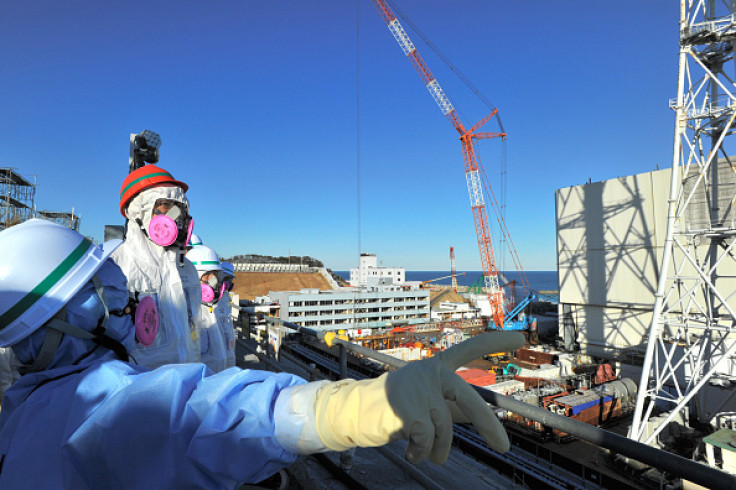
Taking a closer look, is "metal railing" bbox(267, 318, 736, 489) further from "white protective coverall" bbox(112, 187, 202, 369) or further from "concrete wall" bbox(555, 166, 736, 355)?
"concrete wall" bbox(555, 166, 736, 355)

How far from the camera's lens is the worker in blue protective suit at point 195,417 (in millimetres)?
1121

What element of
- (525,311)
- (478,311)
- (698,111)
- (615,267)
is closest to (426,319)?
(478,311)

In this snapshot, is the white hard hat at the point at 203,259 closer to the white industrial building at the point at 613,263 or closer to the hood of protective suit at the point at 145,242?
the hood of protective suit at the point at 145,242

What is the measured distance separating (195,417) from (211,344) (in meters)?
4.13

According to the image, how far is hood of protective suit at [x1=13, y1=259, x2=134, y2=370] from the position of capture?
1.50 meters

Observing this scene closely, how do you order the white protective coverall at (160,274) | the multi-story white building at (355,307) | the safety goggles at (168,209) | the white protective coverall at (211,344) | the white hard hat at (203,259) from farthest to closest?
the multi-story white building at (355,307) < the white hard hat at (203,259) < the white protective coverall at (211,344) < the safety goggles at (168,209) < the white protective coverall at (160,274)

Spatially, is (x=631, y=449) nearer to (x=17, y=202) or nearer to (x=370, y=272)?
(x=17, y=202)

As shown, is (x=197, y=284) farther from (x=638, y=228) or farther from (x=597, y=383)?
(x=638, y=228)

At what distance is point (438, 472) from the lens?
9.41 ft

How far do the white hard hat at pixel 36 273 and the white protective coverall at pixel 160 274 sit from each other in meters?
1.70

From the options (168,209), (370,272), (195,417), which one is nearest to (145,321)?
(168,209)

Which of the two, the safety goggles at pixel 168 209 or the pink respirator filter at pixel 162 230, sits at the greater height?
the safety goggles at pixel 168 209

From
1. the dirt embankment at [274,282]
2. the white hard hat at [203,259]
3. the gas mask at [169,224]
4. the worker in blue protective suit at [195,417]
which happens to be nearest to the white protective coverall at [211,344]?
the white hard hat at [203,259]

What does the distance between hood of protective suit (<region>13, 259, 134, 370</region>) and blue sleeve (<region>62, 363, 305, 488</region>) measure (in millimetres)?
499
